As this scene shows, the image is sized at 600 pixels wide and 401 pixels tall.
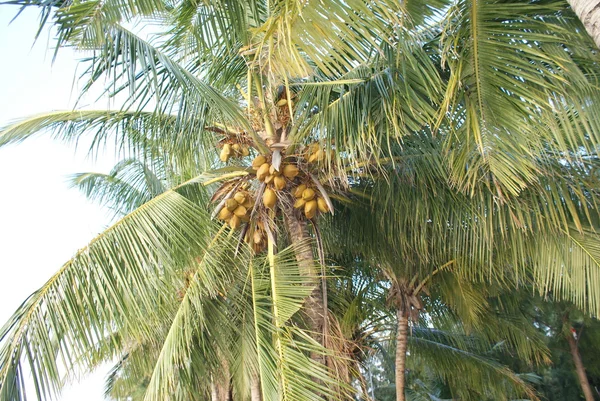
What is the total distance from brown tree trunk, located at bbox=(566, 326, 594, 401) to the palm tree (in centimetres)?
821

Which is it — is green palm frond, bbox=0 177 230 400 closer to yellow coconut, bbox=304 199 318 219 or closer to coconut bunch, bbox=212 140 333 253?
coconut bunch, bbox=212 140 333 253

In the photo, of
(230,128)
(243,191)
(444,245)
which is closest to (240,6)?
(230,128)

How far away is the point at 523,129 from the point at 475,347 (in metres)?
7.26

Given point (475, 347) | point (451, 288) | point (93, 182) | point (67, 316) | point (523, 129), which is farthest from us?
point (475, 347)

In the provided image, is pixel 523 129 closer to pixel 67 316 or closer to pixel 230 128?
pixel 230 128

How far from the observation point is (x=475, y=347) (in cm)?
1024

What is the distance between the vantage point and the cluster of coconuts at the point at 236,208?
5047mm

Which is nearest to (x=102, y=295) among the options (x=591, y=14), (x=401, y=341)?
(x=591, y=14)

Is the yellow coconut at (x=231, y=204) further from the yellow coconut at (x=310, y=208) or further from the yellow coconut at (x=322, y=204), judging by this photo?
the yellow coconut at (x=322, y=204)

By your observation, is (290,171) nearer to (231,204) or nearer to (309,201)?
(309,201)

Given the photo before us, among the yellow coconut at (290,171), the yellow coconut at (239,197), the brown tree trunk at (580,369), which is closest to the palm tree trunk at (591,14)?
the yellow coconut at (290,171)

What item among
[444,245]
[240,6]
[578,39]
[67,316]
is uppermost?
[240,6]

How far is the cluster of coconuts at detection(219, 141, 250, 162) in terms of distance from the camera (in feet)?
17.0

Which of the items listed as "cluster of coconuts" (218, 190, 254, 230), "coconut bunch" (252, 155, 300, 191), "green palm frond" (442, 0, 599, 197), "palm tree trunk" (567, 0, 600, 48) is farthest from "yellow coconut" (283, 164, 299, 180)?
"palm tree trunk" (567, 0, 600, 48)
